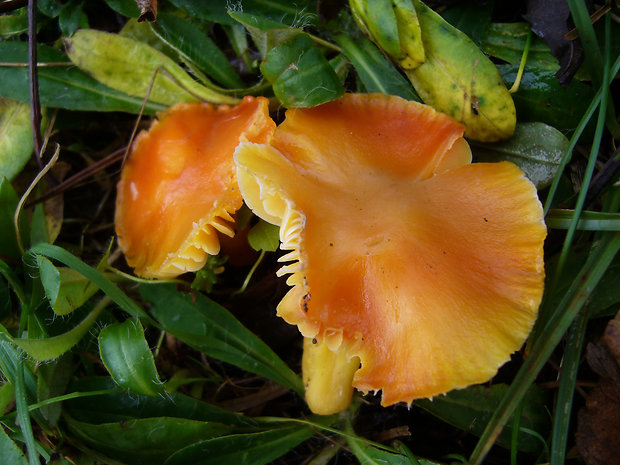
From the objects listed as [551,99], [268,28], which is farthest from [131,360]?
[551,99]

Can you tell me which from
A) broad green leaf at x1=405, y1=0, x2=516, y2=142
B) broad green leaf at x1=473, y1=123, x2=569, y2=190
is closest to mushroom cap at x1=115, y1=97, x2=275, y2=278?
broad green leaf at x1=405, y1=0, x2=516, y2=142

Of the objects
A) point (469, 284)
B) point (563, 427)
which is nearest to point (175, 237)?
point (469, 284)

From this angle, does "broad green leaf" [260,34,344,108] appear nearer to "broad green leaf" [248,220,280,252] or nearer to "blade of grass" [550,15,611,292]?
"broad green leaf" [248,220,280,252]

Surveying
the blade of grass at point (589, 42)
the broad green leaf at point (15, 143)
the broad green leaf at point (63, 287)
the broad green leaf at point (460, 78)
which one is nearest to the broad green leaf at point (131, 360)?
the broad green leaf at point (63, 287)

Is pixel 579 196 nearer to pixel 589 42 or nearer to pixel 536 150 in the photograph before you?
pixel 536 150

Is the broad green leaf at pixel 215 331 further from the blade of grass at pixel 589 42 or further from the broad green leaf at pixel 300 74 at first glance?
the blade of grass at pixel 589 42
